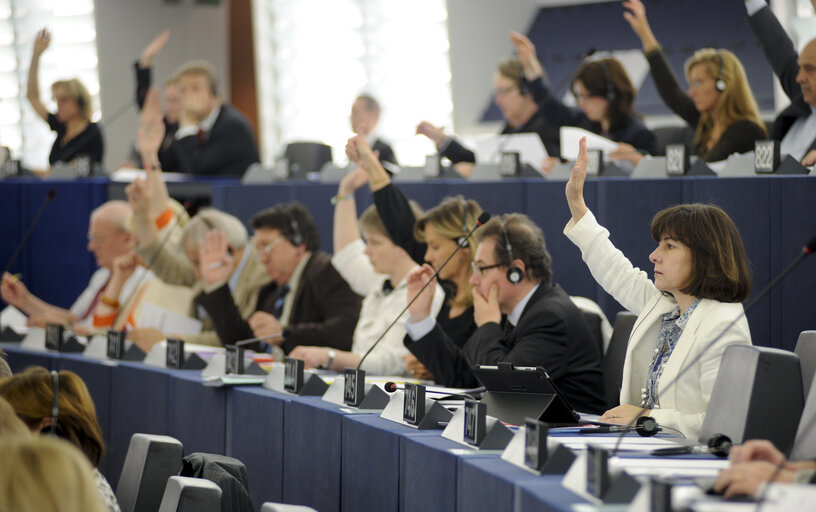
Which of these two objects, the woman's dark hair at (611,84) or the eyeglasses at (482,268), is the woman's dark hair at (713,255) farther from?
the woman's dark hair at (611,84)

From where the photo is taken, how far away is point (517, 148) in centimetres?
477

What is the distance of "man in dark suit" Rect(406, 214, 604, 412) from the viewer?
305cm

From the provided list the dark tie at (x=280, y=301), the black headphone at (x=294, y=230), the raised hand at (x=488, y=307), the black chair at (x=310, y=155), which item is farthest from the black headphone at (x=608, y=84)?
the black chair at (x=310, y=155)

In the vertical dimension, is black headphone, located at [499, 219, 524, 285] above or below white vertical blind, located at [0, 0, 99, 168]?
below

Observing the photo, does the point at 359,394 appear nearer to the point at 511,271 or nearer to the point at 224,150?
the point at 511,271

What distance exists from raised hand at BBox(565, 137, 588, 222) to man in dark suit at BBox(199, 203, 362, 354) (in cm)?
129

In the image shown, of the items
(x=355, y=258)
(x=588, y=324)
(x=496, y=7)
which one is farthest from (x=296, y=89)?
(x=588, y=324)

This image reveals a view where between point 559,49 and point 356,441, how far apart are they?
584cm

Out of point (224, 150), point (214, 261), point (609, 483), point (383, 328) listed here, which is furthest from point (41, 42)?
point (609, 483)

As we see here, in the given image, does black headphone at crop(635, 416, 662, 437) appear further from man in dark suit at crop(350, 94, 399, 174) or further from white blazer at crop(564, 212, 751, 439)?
man in dark suit at crop(350, 94, 399, 174)

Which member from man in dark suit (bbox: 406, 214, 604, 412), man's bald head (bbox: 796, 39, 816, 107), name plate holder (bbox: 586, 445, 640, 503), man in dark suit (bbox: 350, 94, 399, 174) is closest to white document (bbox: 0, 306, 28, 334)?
man in dark suit (bbox: 350, 94, 399, 174)

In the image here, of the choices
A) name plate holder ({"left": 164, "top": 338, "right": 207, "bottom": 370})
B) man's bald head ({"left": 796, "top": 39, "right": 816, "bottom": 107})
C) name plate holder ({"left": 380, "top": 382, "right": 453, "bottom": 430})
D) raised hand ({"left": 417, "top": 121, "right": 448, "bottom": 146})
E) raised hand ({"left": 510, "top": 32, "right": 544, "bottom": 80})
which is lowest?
name plate holder ({"left": 164, "top": 338, "right": 207, "bottom": 370})

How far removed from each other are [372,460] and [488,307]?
750 mm

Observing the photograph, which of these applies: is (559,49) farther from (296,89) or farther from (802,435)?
(802,435)
